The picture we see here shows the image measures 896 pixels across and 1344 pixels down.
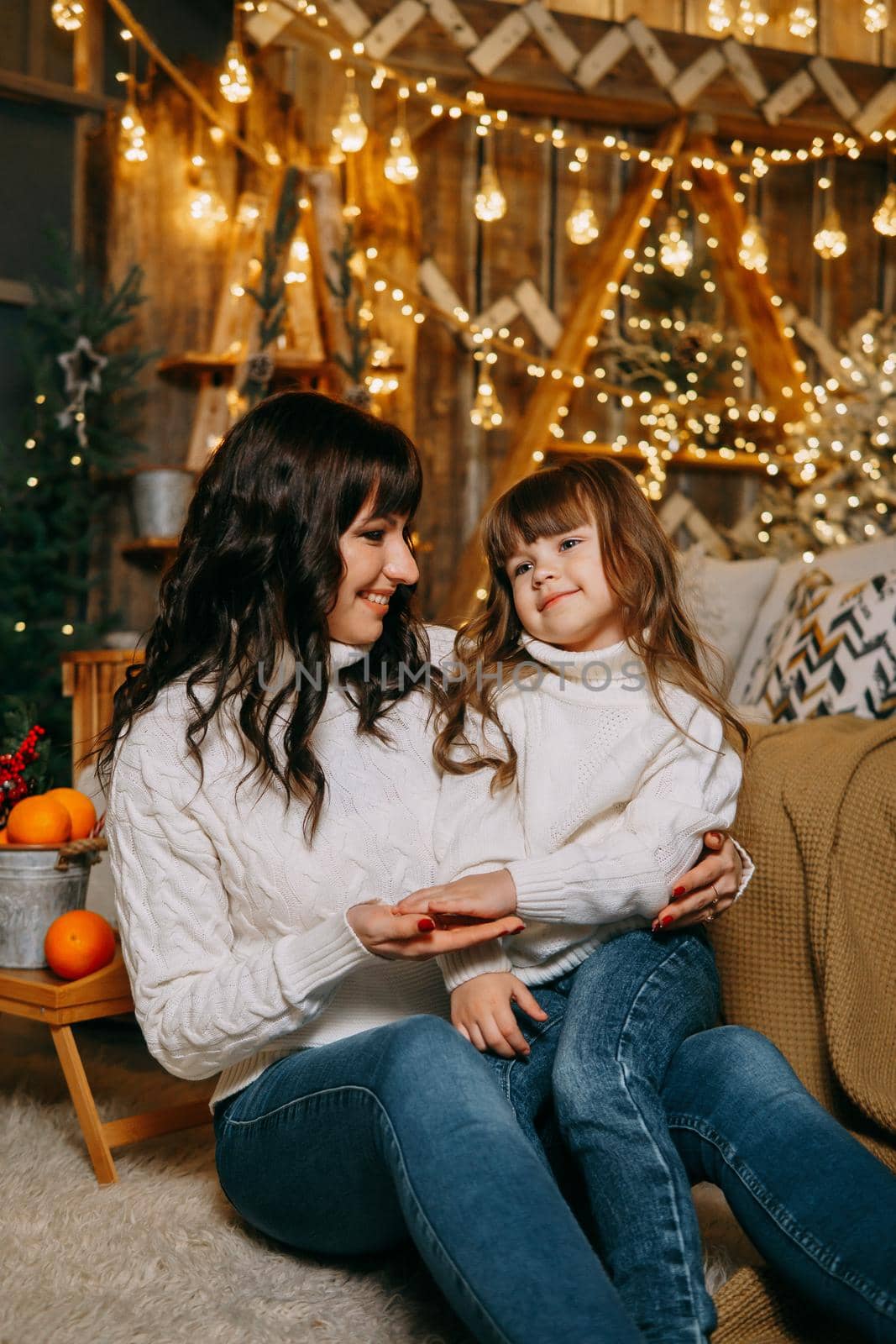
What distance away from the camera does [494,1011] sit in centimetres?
107

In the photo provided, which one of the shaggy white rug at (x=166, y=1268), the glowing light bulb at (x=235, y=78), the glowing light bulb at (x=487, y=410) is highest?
the glowing light bulb at (x=235, y=78)

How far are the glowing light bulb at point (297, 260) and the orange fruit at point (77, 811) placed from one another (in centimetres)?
206

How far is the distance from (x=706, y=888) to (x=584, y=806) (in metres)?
0.14

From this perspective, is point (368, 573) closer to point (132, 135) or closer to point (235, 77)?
point (235, 77)

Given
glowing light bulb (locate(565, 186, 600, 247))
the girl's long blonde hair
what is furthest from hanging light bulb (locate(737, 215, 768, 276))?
the girl's long blonde hair

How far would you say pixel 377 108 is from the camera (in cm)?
369

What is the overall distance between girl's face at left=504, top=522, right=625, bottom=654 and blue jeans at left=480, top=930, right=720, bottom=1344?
1.09ft

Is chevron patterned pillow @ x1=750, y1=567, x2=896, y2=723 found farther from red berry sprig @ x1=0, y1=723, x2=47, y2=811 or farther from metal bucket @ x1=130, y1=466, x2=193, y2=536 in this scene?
metal bucket @ x1=130, y1=466, x2=193, y2=536

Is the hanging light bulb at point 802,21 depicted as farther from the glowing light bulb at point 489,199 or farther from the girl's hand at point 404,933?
the girl's hand at point 404,933

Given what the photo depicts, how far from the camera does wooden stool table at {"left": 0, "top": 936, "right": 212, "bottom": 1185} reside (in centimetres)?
140

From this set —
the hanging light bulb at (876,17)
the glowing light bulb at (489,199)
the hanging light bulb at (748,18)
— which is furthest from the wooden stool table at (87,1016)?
the hanging light bulb at (876,17)

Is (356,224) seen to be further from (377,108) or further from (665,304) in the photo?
(665,304)

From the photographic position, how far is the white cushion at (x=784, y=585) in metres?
2.45

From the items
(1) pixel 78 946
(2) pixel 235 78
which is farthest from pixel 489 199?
(1) pixel 78 946
